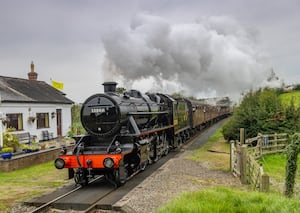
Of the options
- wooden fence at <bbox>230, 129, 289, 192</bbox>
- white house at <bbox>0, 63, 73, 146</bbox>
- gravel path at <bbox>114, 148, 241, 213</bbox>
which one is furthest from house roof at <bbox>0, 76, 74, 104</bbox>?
wooden fence at <bbox>230, 129, 289, 192</bbox>

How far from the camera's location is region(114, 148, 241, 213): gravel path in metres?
7.70

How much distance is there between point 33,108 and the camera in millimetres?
21688

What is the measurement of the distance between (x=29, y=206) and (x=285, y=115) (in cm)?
1444

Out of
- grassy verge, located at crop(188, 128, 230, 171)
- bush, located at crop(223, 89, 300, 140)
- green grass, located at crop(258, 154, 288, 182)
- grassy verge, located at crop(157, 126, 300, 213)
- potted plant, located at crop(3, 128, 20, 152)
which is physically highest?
bush, located at crop(223, 89, 300, 140)

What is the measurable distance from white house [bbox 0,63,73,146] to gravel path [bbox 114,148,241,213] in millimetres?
9555

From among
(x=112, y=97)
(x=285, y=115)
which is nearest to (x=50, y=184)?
(x=112, y=97)

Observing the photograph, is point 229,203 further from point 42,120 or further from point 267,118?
point 42,120

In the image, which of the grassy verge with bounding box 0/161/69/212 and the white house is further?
the white house

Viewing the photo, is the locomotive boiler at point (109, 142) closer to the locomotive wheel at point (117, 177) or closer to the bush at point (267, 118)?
the locomotive wheel at point (117, 177)

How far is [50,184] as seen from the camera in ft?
35.4

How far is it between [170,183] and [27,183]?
4808 mm

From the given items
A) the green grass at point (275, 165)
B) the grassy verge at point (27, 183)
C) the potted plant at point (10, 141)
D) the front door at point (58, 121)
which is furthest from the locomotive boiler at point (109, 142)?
the front door at point (58, 121)

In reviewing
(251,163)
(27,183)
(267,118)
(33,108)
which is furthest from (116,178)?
(33,108)

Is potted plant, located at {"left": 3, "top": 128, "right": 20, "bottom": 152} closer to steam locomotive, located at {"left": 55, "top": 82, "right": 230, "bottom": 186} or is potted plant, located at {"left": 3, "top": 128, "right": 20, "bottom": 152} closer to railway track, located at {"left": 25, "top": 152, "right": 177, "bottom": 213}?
steam locomotive, located at {"left": 55, "top": 82, "right": 230, "bottom": 186}
